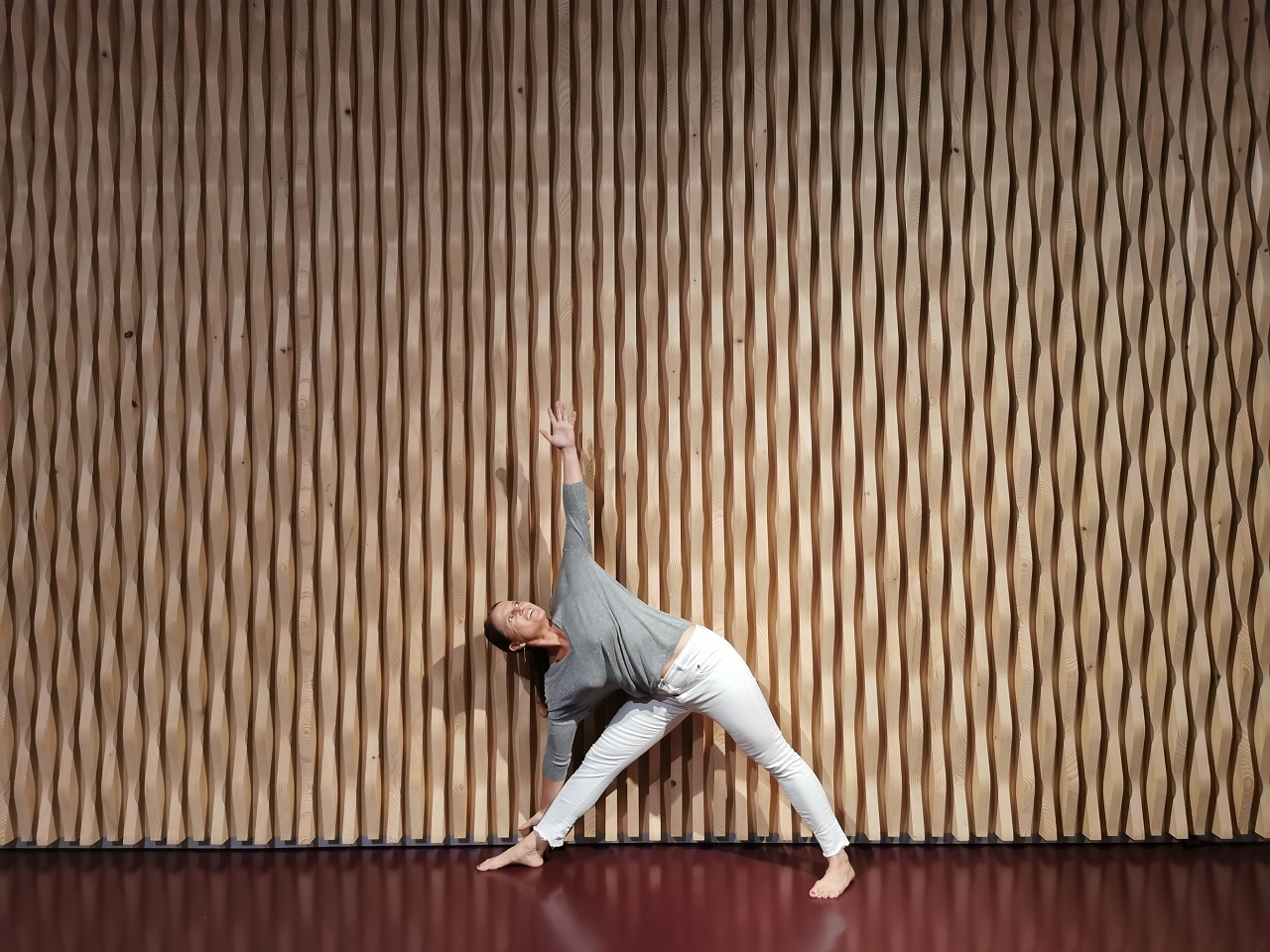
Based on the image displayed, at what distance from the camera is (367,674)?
368 cm

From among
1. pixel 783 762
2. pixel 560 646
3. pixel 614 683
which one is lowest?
pixel 783 762

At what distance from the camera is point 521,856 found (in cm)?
348

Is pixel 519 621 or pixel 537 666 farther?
pixel 537 666

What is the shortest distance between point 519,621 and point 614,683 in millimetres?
383

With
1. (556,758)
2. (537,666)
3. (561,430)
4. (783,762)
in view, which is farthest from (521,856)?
(561,430)

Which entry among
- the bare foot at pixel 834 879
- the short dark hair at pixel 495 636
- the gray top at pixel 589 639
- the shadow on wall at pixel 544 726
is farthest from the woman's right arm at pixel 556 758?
the bare foot at pixel 834 879

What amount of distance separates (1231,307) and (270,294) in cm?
353

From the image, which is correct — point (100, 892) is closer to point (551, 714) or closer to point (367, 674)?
point (367, 674)

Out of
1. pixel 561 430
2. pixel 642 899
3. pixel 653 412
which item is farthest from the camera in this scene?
pixel 653 412

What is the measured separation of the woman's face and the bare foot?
1.22 metres

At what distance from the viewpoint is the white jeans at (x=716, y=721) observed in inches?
131

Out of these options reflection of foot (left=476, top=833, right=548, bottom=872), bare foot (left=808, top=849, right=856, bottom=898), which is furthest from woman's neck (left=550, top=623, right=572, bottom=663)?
bare foot (left=808, top=849, right=856, bottom=898)

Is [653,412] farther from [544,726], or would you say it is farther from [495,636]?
[544,726]

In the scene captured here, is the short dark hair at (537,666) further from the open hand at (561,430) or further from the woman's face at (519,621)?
the open hand at (561,430)
